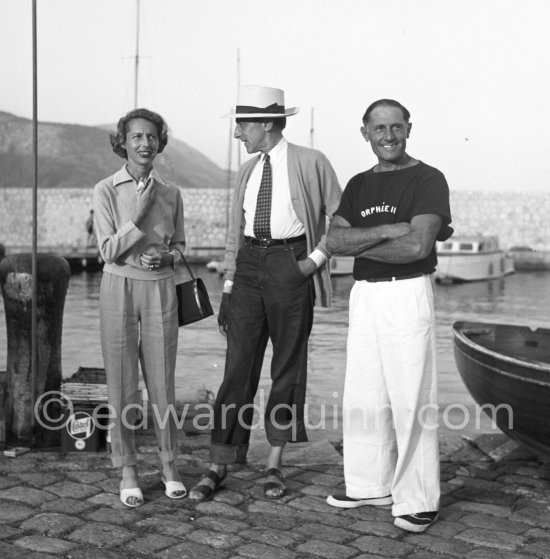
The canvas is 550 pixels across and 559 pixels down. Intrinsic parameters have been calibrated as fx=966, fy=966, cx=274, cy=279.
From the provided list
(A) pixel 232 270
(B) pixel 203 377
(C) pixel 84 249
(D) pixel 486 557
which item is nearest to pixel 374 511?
(D) pixel 486 557

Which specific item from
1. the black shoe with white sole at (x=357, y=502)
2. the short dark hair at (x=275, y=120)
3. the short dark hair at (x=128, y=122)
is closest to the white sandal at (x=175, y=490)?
the black shoe with white sole at (x=357, y=502)

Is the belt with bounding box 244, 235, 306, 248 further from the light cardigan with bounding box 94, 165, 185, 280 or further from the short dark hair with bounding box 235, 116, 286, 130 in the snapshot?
the short dark hair with bounding box 235, 116, 286, 130

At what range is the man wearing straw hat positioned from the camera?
186 inches

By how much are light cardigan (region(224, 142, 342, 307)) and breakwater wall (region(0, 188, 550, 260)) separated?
3967 centimetres

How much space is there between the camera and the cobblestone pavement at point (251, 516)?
3.92 metres

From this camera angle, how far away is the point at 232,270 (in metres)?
4.97

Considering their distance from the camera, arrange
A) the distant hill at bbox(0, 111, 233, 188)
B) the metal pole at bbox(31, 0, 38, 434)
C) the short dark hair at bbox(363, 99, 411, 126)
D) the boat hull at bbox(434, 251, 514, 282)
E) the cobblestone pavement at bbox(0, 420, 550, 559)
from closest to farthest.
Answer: the cobblestone pavement at bbox(0, 420, 550, 559) < the short dark hair at bbox(363, 99, 411, 126) < the metal pole at bbox(31, 0, 38, 434) < the boat hull at bbox(434, 251, 514, 282) < the distant hill at bbox(0, 111, 233, 188)

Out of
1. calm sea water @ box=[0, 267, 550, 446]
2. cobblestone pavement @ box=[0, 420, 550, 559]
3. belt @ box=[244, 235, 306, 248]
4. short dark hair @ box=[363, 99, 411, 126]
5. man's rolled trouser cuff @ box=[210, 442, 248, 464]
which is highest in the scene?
short dark hair @ box=[363, 99, 411, 126]

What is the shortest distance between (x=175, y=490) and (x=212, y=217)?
145 ft

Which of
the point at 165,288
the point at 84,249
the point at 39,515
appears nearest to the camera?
the point at 39,515

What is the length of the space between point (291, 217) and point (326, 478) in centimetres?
136

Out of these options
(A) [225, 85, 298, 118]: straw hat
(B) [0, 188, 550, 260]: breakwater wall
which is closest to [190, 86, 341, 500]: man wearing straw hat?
(A) [225, 85, 298, 118]: straw hat

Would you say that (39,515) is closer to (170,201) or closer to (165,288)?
(165,288)

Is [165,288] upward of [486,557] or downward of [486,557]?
upward
